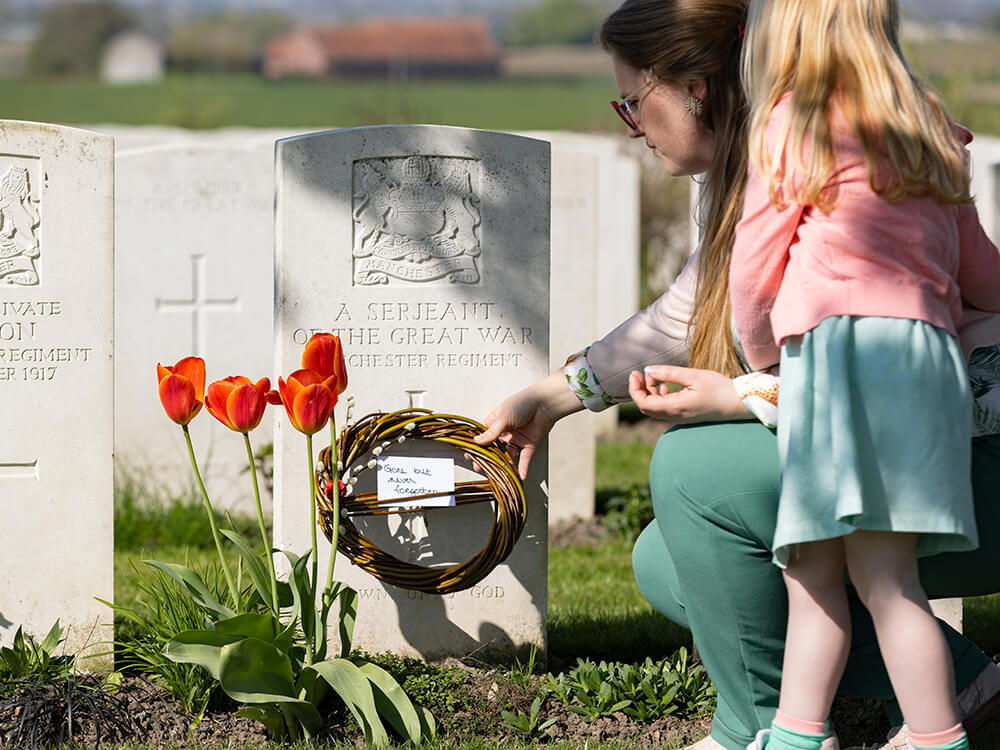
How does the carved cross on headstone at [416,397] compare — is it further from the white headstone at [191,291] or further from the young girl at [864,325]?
the white headstone at [191,291]

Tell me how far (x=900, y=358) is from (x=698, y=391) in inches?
15.9

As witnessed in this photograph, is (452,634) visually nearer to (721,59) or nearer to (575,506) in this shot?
(721,59)

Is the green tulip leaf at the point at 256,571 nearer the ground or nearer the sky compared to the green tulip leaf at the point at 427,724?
nearer the sky

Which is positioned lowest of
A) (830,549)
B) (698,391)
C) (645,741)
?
(645,741)

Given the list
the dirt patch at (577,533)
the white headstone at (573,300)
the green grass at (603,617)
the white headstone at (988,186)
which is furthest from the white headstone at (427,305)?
the white headstone at (988,186)

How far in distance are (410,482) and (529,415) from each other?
0.34 metres

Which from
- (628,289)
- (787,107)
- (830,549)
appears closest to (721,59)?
(787,107)

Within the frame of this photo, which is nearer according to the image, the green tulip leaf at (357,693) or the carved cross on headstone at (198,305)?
the green tulip leaf at (357,693)

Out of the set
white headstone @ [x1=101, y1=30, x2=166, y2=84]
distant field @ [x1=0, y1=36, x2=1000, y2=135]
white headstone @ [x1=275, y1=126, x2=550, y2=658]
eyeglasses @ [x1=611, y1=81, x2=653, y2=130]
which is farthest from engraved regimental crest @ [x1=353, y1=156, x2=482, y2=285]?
white headstone @ [x1=101, y1=30, x2=166, y2=84]

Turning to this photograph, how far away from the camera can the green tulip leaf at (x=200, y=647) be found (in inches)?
96.0

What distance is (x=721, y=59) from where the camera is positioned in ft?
8.30

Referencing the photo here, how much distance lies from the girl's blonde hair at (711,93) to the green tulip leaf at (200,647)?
3.72 ft

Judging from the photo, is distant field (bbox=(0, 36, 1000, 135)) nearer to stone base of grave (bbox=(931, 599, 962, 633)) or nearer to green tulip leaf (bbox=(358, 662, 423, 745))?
stone base of grave (bbox=(931, 599, 962, 633))

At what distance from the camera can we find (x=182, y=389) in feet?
8.29
